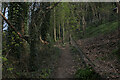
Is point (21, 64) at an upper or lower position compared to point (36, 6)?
lower

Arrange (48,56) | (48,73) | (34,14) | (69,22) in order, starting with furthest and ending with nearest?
(69,22) < (48,56) < (48,73) < (34,14)

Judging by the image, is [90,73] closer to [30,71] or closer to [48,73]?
[48,73]

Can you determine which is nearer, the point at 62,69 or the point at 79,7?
the point at 62,69

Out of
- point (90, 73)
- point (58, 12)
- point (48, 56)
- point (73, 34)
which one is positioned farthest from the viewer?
point (73, 34)

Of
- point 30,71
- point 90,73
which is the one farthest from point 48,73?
point 90,73

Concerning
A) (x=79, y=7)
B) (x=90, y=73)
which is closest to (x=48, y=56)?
(x=90, y=73)

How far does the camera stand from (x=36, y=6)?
30.9 ft

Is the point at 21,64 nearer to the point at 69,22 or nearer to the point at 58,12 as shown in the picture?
the point at 58,12

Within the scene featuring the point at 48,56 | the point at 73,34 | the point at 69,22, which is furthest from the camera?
the point at 73,34

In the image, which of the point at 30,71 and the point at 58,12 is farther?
the point at 58,12

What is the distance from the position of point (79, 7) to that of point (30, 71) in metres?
22.6

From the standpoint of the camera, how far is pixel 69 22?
2709 centimetres

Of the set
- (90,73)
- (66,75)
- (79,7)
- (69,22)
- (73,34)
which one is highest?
(79,7)

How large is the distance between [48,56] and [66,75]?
15.2ft
